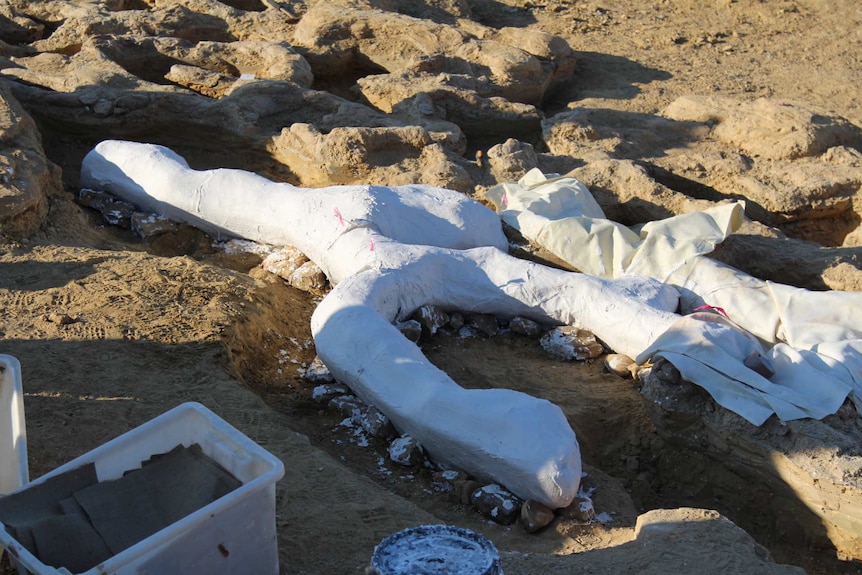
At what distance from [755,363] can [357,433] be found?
183 centimetres

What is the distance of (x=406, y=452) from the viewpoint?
4113 mm

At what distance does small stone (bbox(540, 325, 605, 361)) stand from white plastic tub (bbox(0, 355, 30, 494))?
262cm

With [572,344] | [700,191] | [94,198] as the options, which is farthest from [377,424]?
[700,191]

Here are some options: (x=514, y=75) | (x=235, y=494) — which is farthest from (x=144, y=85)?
(x=235, y=494)

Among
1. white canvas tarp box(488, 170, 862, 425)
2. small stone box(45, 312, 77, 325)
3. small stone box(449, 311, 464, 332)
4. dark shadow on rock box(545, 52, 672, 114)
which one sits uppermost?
white canvas tarp box(488, 170, 862, 425)

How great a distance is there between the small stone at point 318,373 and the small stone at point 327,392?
8 cm

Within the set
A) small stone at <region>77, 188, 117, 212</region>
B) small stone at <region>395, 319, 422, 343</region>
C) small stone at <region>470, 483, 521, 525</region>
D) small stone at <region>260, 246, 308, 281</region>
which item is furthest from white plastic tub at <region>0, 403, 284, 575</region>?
small stone at <region>77, 188, 117, 212</region>

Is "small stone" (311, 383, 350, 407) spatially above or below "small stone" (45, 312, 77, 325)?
below

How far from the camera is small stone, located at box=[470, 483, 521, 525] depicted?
3816 mm

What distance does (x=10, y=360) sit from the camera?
329cm

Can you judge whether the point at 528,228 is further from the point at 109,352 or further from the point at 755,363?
the point at 109,352

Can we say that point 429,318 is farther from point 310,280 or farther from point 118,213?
point 118,213

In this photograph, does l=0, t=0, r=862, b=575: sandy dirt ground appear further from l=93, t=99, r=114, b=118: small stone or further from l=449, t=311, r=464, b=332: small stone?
l=93, t=99, r=114, b=118: small stone

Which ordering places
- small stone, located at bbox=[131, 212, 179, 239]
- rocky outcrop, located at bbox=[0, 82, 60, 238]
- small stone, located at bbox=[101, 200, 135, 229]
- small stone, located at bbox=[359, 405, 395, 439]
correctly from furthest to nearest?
1. small stone, located at bbox=[101, 200, 135, 229]
2. small stone, located at bbox=[131, 212, 179, 239]
3. rocky outcrop, located at bbox=[0, 82, 60, 238]
4. small stone, located at bbox=[359, 405, 395, 439]
